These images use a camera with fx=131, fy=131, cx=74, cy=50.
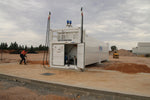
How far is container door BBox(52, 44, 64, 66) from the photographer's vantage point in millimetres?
11883

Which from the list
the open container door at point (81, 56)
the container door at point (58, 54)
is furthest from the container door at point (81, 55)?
the container door at point (58, 54)

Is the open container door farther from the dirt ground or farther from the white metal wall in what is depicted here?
the white metal wall

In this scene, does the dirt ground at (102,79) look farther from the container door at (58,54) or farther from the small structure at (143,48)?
the small structure at (143,48)

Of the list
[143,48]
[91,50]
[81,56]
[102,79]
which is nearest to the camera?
[102,79]

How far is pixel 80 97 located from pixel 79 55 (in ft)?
18.6

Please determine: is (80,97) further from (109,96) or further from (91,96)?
(109,96)

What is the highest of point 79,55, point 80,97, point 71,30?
point 71,30

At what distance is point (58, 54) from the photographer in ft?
39.6

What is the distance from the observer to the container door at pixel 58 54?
11883 mm

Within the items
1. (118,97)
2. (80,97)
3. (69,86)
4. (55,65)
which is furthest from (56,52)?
(118,97)

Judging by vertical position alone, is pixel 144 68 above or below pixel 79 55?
below

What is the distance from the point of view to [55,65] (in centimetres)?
1225

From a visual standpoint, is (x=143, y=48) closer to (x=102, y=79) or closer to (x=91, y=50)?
(x=91, y=50)

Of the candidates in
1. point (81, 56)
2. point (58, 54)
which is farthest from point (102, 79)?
point (58, 54)
